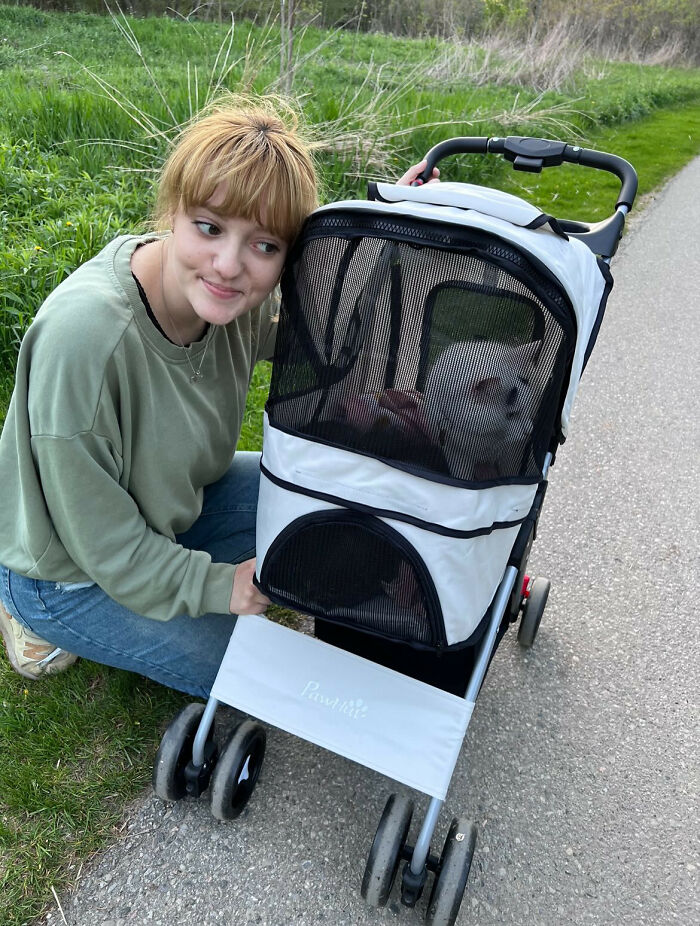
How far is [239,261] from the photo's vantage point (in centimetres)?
155

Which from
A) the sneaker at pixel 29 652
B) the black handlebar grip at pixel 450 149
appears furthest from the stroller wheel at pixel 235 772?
the black handlebar grip at pixel 450 149

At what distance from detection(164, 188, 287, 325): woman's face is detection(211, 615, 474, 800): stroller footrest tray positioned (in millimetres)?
688

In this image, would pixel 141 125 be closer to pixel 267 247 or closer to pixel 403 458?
pixel 267 247

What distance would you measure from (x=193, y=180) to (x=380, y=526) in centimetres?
74

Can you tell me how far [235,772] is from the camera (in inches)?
68.4

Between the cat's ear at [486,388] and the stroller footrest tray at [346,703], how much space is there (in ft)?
2.06

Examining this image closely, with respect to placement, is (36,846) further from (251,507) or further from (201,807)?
(251,507)

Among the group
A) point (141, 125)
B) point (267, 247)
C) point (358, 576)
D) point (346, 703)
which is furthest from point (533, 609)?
point (141, 125)

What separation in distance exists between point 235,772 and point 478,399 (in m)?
0.99

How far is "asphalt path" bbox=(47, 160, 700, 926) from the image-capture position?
1.71 metres

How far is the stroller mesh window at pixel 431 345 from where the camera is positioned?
137cm

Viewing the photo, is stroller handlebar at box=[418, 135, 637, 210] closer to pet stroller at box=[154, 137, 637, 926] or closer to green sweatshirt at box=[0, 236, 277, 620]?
pet stroller at box=[154, 137, 637, 926]

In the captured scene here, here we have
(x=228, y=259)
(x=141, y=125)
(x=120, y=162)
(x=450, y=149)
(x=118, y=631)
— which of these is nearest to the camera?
(x=228, y=259)

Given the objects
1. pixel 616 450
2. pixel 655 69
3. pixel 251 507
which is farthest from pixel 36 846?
pixel 655 69
